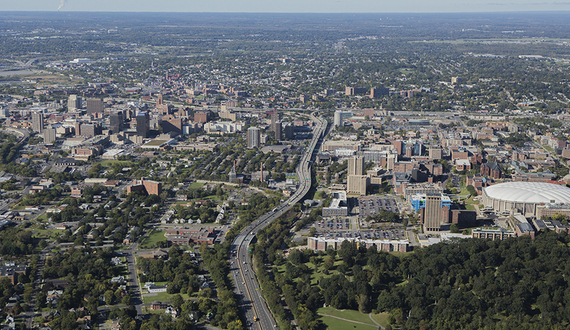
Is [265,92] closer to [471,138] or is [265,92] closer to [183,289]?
[471,138]

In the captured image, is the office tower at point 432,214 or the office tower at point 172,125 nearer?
the office tower at point 432,214

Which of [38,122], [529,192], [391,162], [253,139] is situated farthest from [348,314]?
[38,122]

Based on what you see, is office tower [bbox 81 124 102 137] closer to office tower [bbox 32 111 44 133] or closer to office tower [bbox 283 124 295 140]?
office tower [bbox 32 111 44 133]

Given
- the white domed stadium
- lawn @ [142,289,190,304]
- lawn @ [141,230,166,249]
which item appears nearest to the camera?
lawn @ [142,289,190,304]

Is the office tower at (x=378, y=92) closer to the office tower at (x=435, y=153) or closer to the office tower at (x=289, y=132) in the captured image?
the office tower at (x=289, y=132)

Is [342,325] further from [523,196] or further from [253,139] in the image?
[253,139]

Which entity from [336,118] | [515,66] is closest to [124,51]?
[515,66]

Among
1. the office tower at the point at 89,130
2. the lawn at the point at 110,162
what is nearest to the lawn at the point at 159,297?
the lawn at the point at 110,162

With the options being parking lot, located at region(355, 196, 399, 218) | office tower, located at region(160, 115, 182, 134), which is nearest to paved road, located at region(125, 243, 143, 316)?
parking lot, located at region(355, 196, 399, 218)
